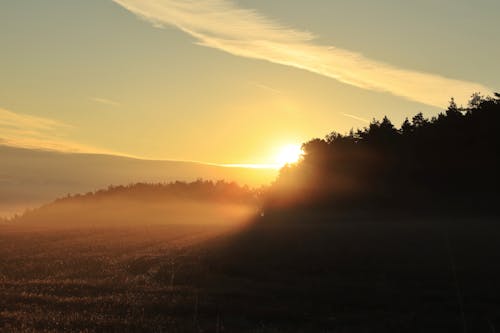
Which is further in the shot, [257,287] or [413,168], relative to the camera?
[413,168]

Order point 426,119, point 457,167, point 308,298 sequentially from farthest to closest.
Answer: point 426,119 → point 457,167 → point 308,298

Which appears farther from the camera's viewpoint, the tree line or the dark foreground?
the tree line

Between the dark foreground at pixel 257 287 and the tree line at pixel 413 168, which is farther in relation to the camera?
the tree line at pixel 413 168

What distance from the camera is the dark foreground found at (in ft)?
67.8

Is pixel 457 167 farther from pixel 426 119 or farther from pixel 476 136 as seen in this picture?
pixel 426 119

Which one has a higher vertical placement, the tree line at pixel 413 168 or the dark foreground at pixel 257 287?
the tree line at pixel 413 168

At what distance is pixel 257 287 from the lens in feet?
94.8

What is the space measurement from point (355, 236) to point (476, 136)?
45.7 meters

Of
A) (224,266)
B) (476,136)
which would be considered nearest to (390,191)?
(476,136)

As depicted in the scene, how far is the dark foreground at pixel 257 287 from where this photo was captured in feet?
67.8

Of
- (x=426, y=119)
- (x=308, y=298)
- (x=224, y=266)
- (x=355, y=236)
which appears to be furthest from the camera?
(x=426, y=119)

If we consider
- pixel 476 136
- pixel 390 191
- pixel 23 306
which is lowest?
pixel 23 306

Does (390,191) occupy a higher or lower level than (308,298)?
higher

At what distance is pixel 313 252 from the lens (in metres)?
42.3
